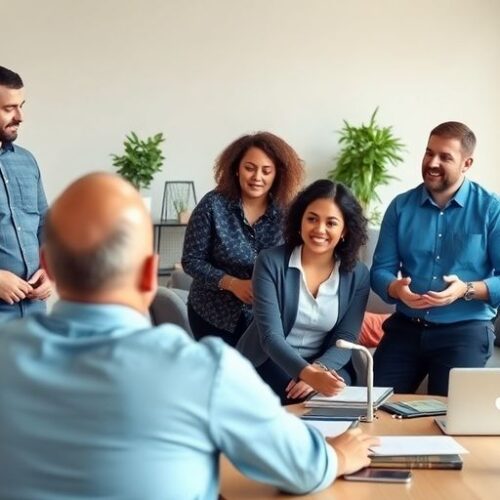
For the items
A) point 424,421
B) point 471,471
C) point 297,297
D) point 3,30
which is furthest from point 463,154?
point 3,30

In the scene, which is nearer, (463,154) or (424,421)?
(424,421)

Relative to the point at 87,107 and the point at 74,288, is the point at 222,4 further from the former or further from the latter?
the point at 74,288

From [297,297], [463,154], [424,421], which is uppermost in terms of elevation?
[463,154]

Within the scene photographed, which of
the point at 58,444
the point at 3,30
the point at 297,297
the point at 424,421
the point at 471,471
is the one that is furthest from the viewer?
the point at 3,30

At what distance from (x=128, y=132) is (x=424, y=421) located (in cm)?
403

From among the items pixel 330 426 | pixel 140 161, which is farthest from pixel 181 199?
pixel 330 426

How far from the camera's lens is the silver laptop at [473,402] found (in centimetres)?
204

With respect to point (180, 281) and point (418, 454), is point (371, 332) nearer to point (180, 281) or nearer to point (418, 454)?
point (180, 281)

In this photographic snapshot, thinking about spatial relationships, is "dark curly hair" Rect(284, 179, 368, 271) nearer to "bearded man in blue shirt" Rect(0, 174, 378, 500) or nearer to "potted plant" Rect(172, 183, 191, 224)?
"bearded man in blue shirt" Rect(0, 174, 378, 500)

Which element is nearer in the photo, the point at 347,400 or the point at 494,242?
the point at 347,400

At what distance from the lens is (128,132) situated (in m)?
5.86

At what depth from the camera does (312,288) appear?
9.61 feet

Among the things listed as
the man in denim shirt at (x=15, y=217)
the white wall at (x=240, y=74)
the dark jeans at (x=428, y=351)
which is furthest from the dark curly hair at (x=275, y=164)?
the white wall at (x=240, y=74)

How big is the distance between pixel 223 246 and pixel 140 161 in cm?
255
